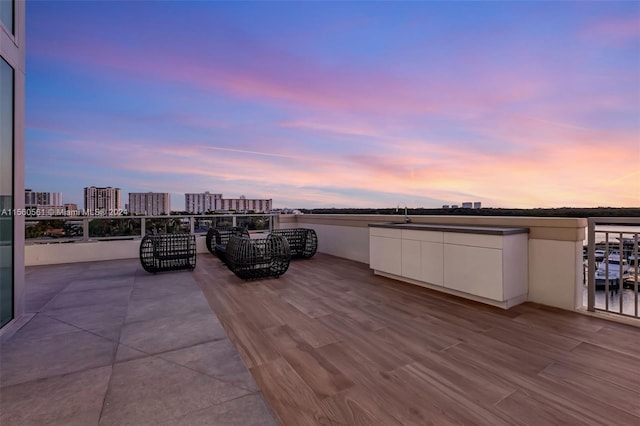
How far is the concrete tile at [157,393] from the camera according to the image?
4.94 ft

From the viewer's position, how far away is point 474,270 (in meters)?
3.40

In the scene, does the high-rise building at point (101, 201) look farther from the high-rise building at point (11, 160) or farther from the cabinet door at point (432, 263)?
the cabinet door at point (432, 263)

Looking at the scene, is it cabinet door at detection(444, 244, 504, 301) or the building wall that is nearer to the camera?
cabinet door at detection(444, 244, 504, 301)

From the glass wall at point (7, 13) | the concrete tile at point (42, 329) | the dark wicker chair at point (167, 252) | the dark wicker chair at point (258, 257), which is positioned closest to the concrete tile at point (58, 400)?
the concrete tile at point (42, 329)

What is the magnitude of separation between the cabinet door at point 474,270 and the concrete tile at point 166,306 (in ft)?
10.1

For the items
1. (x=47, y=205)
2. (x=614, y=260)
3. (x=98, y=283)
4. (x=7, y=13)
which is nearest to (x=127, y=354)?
(x=98, y=283)

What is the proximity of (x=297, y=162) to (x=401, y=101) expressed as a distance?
391 cm

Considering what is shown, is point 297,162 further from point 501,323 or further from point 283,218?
point 501,323

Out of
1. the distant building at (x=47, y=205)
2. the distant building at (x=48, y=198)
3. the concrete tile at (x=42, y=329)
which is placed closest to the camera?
the concrete tile at (x=42, y=329)

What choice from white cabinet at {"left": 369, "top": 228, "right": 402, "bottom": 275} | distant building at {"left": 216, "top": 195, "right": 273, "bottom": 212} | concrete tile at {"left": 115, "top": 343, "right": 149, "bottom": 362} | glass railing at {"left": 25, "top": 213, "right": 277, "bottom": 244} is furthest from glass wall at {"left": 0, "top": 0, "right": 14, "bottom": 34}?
distant building at {"left": 216, "top": 195, "right": 273, "bottom": 212}

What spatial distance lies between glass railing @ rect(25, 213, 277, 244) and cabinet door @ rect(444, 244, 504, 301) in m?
6.32

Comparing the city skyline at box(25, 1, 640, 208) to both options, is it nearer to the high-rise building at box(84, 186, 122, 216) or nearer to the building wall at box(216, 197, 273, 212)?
the high-rise building at box(84, 186, 122, 216)

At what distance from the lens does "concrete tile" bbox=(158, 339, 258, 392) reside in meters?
1.86

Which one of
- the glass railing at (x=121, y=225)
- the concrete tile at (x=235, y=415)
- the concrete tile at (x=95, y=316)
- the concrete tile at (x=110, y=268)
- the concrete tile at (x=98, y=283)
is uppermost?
the glass railing at (x=121, y=225)
